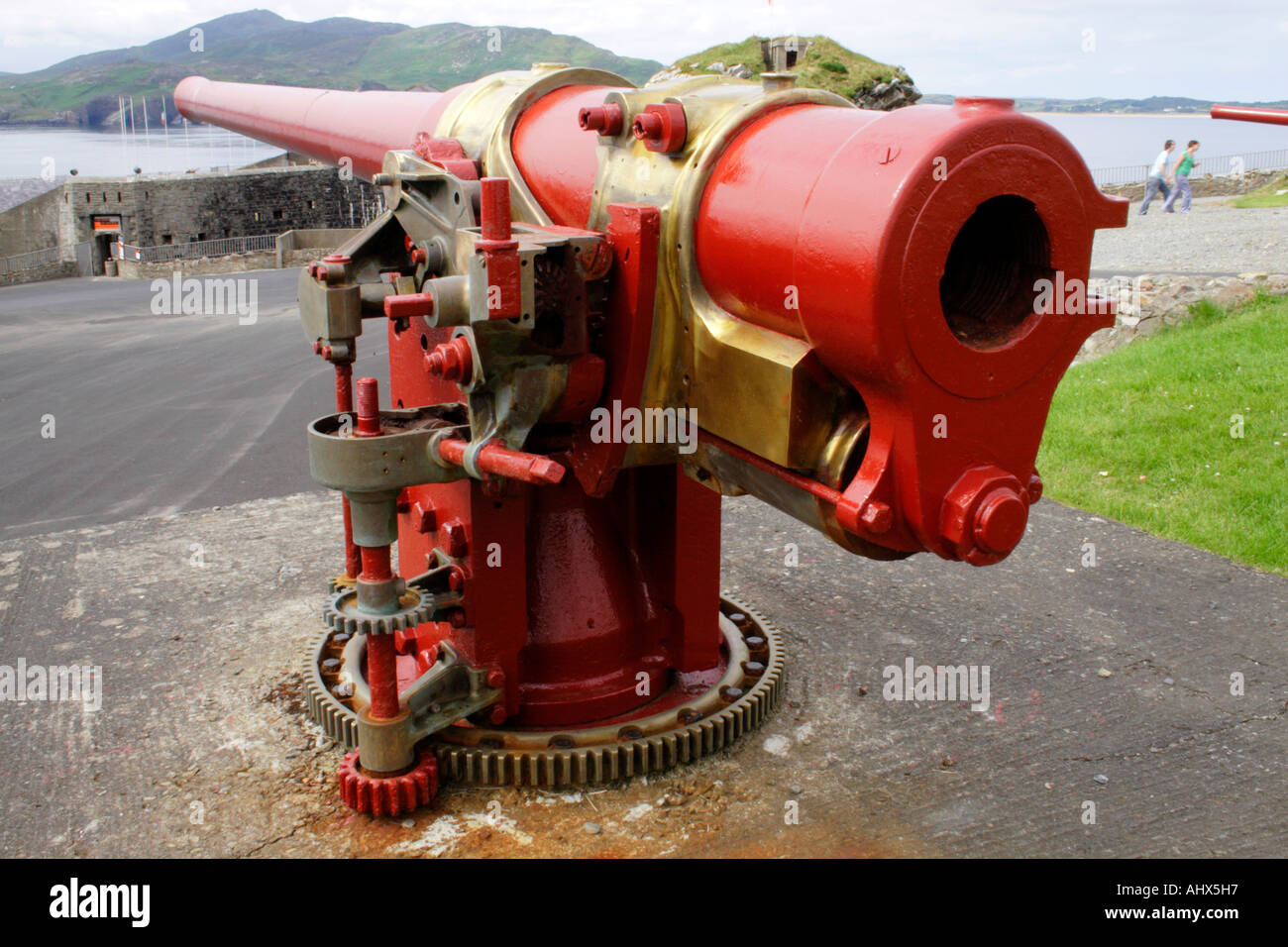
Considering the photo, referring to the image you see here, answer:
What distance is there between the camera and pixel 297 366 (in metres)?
12.2

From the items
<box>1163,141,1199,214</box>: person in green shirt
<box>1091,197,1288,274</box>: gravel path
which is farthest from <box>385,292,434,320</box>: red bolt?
<box>1163,141,1199,214</box>: person in green shirt

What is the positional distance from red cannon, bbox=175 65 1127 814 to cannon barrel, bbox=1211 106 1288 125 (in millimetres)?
2412

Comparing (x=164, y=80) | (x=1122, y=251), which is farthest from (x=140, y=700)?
(x=164, y=80)

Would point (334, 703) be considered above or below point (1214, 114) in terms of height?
below

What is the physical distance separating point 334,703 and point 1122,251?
14600mm

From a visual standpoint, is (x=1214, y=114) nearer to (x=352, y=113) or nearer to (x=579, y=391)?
(x=579, y=391)

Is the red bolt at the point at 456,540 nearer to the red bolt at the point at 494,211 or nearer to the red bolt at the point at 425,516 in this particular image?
the red bolt at the point at 425,516

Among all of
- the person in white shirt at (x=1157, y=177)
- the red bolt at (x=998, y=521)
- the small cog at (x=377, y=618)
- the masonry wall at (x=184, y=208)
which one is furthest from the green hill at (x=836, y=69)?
the red bolt at (x=998, y=521)

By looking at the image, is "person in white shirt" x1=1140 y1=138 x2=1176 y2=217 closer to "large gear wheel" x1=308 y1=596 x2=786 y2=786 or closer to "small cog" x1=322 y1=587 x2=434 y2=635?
"large gear wheel" x1=308 y1=596 x2=786 y2=786

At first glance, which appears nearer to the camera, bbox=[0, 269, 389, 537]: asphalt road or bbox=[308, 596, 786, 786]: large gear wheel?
bbox=[308, 596, 786, 786]: large gear wheel

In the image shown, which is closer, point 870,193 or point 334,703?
point 870,193

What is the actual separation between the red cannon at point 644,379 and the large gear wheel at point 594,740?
1 cm

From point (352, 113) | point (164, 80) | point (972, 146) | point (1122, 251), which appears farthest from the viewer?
point (164, 80)

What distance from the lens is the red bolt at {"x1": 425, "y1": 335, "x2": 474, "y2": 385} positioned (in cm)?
308
